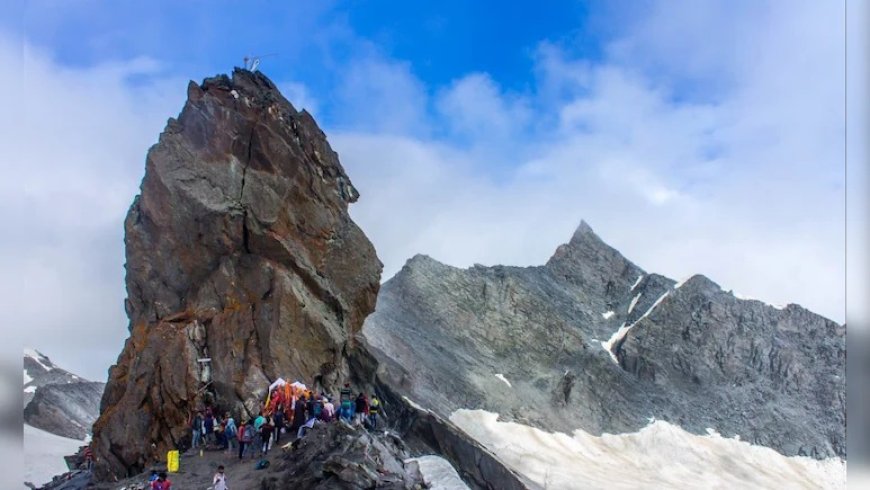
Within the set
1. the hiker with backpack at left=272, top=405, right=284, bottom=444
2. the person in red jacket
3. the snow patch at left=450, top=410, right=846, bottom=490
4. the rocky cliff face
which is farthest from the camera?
the rocky cliff face

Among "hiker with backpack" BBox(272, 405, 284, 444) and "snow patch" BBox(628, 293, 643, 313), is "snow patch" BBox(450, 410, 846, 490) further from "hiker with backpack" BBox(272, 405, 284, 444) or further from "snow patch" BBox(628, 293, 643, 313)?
"hiker with backpack" BBox(272, 405, 284, 444)

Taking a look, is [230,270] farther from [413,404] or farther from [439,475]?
[413,404]

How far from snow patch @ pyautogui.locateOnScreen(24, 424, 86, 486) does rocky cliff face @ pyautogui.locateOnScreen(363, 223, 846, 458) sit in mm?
27018

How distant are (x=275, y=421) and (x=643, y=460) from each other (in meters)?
50.9

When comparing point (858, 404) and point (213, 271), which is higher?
point (213, 271)

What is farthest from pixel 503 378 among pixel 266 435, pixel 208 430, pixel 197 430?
pixel 266 435

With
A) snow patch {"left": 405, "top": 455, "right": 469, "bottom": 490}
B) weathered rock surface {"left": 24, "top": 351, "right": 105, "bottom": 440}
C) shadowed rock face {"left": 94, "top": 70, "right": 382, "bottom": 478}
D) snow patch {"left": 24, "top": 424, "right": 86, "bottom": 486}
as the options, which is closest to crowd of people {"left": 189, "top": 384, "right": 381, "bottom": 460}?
shadowed rock face {"left": 94, "top": 70, "right": 382, "bottom": 478}

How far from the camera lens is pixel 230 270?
35750mm

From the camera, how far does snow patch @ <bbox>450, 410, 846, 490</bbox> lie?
60719mm

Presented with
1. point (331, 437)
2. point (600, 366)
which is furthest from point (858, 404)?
point (600, 366)

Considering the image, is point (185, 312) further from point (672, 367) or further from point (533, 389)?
point (672, 367)

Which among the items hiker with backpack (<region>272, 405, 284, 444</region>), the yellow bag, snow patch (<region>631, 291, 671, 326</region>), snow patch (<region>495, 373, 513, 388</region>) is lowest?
the yellow bag

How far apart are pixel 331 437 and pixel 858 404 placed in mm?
19196

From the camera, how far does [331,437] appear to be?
21578 millimetres
